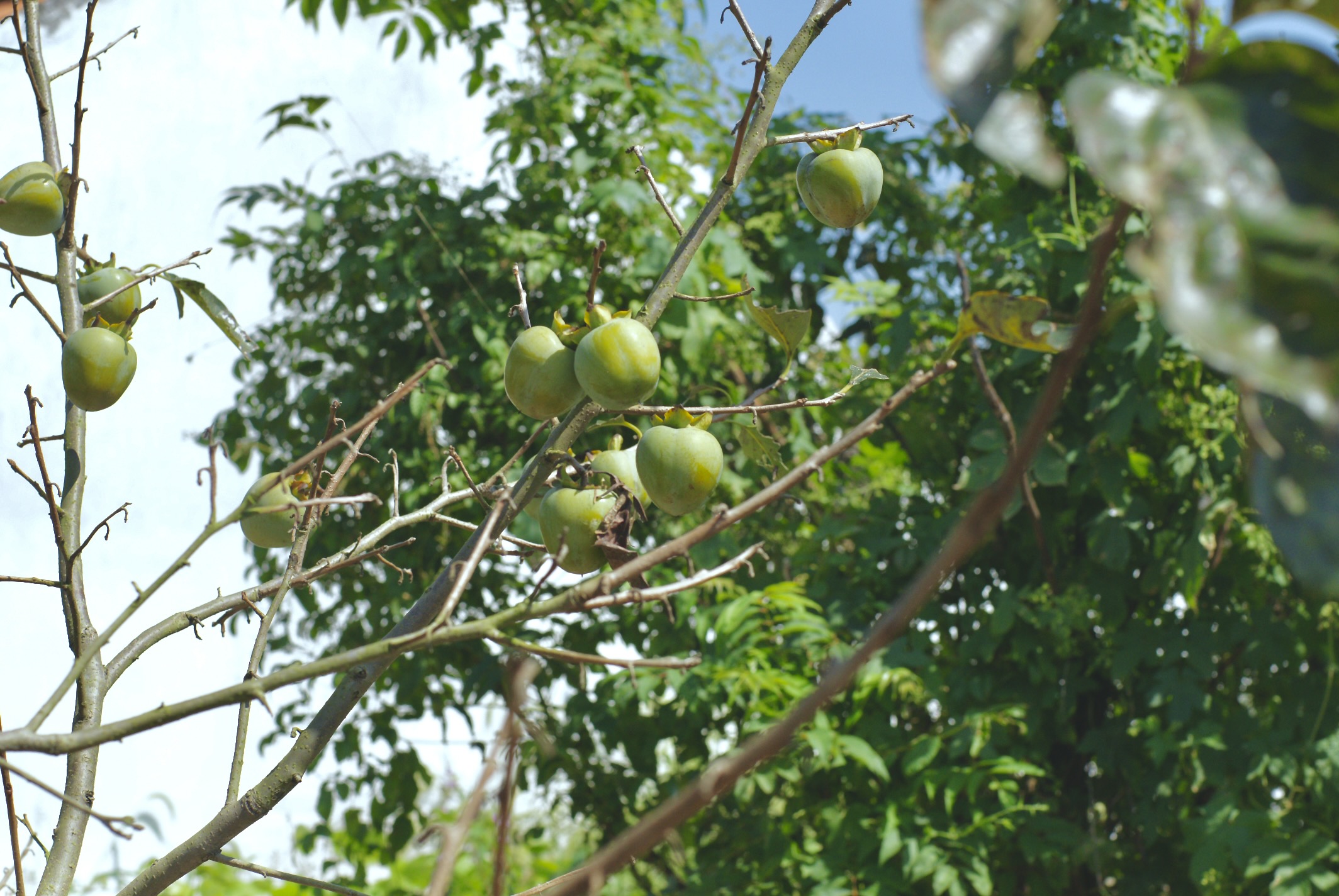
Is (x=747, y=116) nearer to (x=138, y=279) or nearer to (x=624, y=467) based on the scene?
(x=624, y=467)

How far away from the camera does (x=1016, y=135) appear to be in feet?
0.69

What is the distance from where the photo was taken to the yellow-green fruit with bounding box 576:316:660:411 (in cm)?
51

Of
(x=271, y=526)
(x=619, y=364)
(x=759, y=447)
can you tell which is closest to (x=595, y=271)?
(x=619, y=364)

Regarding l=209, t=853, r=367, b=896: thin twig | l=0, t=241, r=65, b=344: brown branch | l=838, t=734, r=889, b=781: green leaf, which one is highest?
l=0, t=241, r=65, b=344: brown branch

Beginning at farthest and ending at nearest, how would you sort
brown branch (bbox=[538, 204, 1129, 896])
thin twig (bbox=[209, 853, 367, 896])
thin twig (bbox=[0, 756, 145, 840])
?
thin twig (bbox=[209, 853, 367, 896]), thin twig (bbox=[0, 756, 145, 840]), brown branch (bbox=[538, 204, 1129, 896])

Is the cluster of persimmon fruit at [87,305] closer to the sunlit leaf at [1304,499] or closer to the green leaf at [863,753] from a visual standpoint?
the sunlit leaf at [1304,499]

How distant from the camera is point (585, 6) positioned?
212 centimetres

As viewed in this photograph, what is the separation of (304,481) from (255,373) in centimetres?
161

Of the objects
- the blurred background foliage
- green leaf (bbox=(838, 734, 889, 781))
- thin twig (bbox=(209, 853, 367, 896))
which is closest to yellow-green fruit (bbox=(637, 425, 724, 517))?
thin twig (bbox=(209, 853, 367, 896))

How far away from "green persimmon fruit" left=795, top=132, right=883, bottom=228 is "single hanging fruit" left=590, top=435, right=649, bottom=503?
206 millimetres

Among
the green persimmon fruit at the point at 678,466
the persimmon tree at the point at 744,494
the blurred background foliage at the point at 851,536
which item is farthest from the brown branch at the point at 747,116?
the blurred background foliage at the point at 851,536

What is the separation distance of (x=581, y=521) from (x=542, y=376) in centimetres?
9

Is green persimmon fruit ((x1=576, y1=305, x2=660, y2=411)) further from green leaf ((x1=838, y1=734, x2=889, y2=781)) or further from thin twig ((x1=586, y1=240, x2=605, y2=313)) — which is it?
green leaf ((x1=838, y1=734, x2=889, y2=781))

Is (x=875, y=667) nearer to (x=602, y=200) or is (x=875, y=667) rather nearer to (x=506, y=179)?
(x=602, y=200)
